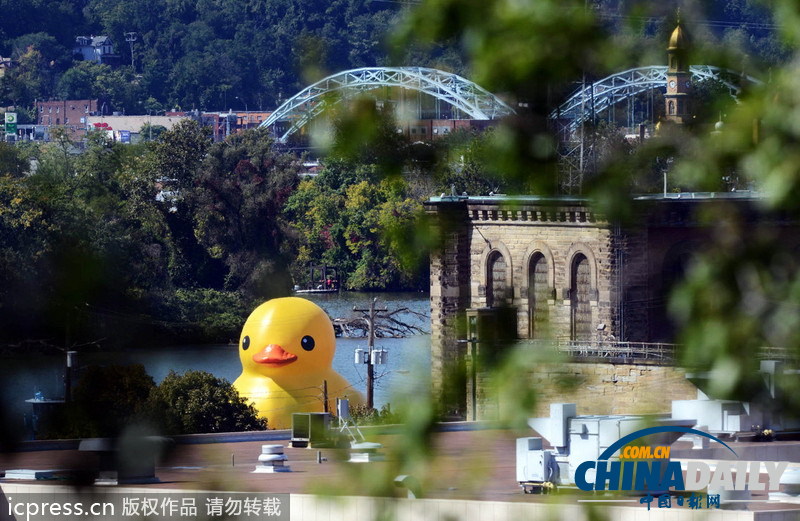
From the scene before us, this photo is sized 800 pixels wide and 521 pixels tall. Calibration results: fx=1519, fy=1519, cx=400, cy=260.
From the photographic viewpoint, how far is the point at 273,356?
19406 millimetres

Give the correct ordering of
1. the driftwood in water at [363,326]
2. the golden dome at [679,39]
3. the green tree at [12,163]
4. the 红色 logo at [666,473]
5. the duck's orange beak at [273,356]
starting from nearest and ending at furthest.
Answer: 1. the golden dome at [679,39]
2. the green tree at [12,163]
3. the 红色 logo at [666,473]
4. the duck's orange beak at [273,356]
5. the driftwood in water at [363,326]

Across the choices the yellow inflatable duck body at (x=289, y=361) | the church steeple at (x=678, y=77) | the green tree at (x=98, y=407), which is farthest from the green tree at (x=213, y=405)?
the church steeple at (x=678, y=77)

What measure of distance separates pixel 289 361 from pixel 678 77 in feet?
59.3

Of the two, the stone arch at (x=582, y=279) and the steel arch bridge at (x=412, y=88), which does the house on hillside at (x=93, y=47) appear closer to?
the steel arch bridge at (x=412, y=88)

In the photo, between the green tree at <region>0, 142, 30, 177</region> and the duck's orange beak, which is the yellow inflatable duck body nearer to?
the duck's orange beak

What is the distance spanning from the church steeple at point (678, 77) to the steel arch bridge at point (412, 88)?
0.19 metres

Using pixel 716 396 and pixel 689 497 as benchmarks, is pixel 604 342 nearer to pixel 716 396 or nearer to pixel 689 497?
pixel 689 497

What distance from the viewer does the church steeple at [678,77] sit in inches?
60.8

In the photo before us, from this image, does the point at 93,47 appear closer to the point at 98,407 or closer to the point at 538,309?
the point at 98,407

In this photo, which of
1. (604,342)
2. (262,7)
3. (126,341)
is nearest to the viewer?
(126,341)

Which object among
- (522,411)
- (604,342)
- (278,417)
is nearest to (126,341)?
(522,411)

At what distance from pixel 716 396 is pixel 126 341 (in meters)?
0.66

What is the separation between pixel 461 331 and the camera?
152 cm

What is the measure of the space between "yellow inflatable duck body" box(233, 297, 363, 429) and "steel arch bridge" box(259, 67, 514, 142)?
17.4m
